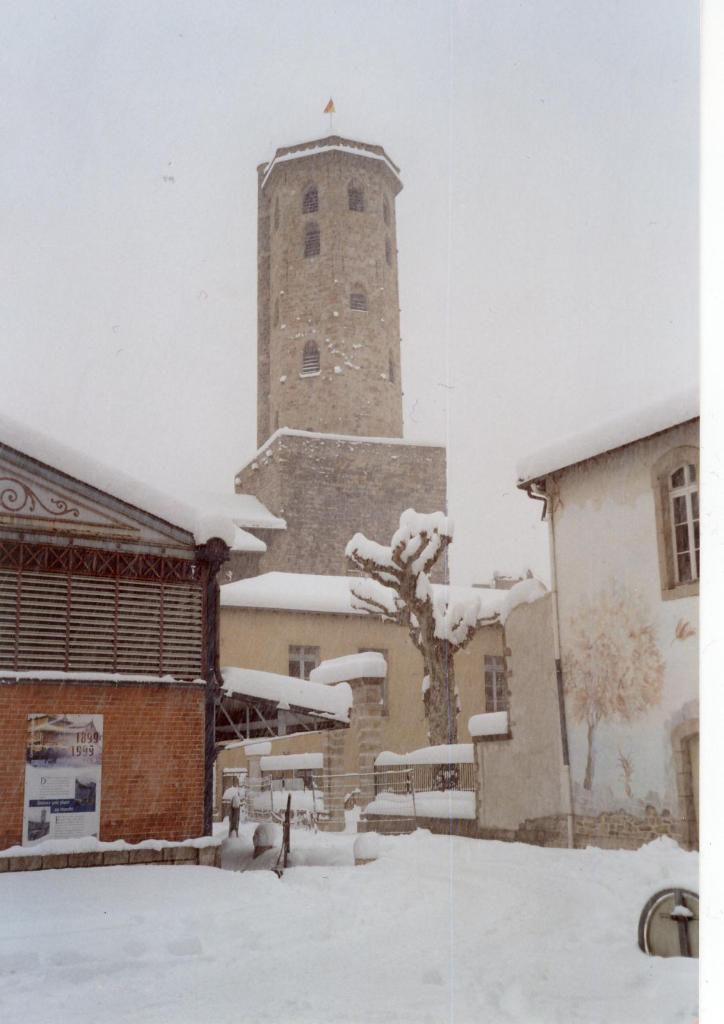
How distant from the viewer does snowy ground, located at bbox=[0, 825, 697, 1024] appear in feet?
11.3

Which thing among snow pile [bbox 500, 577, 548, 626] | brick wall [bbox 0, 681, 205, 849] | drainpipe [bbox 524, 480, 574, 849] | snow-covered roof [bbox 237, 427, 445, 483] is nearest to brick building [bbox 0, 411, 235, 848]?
brick wall [bbox 0, 681, 205, 849]

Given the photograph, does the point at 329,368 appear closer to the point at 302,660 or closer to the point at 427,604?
the point at 427,604

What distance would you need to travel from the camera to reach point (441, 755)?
3957mm

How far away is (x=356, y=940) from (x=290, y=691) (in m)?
0.95

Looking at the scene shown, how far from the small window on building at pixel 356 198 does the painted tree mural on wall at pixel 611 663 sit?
1959 millimetres

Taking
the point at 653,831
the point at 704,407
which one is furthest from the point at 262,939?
the point at 704,407

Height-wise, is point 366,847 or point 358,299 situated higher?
point 358,299

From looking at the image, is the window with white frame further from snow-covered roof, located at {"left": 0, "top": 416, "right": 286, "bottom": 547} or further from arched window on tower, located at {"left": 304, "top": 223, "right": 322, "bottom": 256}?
arched window on tower, located at {"left": 304, "top": 223, "right": 322, "bottom": 256}

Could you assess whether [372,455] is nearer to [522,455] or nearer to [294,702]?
[522,455]

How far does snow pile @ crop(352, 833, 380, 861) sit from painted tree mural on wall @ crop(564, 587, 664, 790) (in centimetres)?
84

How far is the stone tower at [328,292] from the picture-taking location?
4.29 metres

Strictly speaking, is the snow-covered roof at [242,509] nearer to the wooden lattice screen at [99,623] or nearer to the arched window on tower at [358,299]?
the wooden lattice screen at [99,623]

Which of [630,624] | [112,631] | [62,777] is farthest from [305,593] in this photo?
[630,624]

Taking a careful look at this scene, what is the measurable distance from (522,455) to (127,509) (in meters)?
1.61
